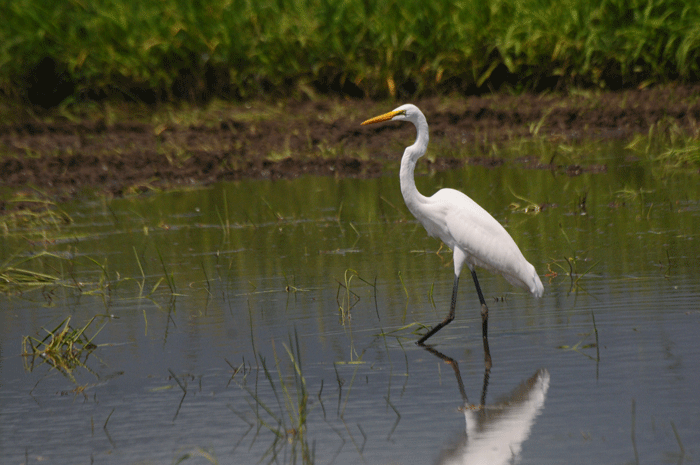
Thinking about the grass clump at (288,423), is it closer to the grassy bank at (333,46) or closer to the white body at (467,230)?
the white body at (467,230)

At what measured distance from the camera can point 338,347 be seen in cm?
489

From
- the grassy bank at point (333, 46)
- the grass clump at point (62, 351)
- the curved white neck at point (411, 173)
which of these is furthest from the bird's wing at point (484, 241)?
the grassy bank at point (333, 46)

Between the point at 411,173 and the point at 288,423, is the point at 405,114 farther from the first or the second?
the point at 288,423

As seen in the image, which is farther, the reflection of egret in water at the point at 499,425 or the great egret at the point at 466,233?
the great egret at the point at 466,233

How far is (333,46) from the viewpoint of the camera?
13703 mm

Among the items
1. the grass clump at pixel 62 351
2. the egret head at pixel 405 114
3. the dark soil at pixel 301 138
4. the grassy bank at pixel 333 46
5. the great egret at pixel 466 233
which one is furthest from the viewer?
the grassy bank at pixel 333 46

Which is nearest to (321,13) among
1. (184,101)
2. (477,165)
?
(184,101)

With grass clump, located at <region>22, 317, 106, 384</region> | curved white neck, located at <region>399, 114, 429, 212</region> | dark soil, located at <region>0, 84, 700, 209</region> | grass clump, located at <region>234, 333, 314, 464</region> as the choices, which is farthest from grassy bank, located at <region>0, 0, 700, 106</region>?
grass clump, located at <region>234, 333, 314, 464</region>

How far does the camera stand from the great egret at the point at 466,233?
16.6 feet

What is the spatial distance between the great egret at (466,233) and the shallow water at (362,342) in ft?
0.75

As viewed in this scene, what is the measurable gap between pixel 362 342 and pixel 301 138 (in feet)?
23.9

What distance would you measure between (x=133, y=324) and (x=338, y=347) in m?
1.43

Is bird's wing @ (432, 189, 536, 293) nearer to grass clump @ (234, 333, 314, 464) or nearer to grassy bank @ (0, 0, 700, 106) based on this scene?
grass clump @ (234, 333, 314, 464)

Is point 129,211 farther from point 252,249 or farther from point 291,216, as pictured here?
point 252,249
